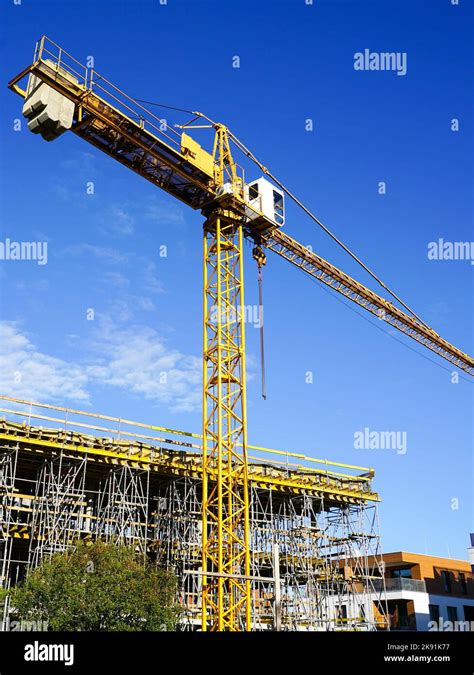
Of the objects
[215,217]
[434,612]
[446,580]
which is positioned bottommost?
[434,612]

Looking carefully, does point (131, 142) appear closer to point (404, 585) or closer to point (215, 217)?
point (215, 217)

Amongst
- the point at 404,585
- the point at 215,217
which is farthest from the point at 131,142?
the point at 404,585

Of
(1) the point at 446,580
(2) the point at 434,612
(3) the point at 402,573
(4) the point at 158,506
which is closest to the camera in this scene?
(4) the point at 158,506

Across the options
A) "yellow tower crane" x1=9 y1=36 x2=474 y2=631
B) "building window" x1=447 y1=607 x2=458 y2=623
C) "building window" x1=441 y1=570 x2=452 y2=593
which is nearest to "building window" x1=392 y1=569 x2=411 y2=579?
"building window" x1=441 y1=570 x2=452 y2=593

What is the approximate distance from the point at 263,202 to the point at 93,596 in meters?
23.6

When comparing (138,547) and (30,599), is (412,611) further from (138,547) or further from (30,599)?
(30,599)

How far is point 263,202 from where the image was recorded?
40.0 m

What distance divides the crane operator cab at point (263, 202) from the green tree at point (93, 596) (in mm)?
20419

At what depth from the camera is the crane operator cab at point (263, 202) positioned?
39.5 meters

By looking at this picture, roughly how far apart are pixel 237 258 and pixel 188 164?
613 centimetres

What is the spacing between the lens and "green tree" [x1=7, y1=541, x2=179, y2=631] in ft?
84.7

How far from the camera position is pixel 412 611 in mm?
52156

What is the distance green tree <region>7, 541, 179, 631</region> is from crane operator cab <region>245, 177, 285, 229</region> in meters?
20.4
